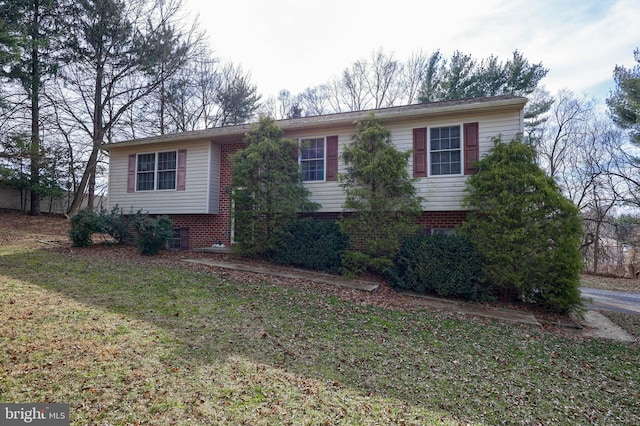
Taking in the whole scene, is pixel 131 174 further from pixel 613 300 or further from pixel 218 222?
pixel 613 300

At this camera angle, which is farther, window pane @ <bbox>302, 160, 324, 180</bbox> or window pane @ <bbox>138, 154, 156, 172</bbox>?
window pane @ <bbox>138, 154, 156, 172</bbox>

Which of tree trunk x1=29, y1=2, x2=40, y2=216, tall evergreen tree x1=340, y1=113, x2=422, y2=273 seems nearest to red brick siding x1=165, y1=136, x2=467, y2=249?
tall evergreen tree x1=340, y1=113, x2=422, y2=273

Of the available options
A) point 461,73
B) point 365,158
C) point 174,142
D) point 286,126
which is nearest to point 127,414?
point 365,158

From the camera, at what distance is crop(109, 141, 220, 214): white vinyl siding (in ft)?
36.7

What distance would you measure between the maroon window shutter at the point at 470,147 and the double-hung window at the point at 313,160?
400 centimetres

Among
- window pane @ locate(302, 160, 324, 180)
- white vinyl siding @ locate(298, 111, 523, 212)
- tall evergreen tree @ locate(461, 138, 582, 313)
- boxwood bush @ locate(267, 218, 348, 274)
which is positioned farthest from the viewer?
window pane @ locate(302, 160, 324, 180)

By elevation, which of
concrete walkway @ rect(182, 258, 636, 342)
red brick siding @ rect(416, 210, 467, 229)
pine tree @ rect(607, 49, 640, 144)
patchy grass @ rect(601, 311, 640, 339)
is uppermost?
pine tree @ rect(607, 49, 640, 144)

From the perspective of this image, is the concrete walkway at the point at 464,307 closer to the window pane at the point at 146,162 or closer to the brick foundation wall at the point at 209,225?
the brick foundation wall at the point at 209,225

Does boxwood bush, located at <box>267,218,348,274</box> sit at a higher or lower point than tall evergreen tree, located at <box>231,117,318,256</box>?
lower

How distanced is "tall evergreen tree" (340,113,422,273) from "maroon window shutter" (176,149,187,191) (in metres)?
6.01

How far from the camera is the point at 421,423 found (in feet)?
9.66

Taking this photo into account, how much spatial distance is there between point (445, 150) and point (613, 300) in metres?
7.12

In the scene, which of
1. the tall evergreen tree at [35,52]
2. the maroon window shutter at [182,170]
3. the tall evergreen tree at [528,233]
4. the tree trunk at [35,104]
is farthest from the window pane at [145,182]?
the tall evergreen tree at [528,233]

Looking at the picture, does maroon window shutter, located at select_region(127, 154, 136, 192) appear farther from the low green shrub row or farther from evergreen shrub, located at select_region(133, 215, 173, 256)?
evergreen shrub, located at select_region(133, 215, 173, 256)
